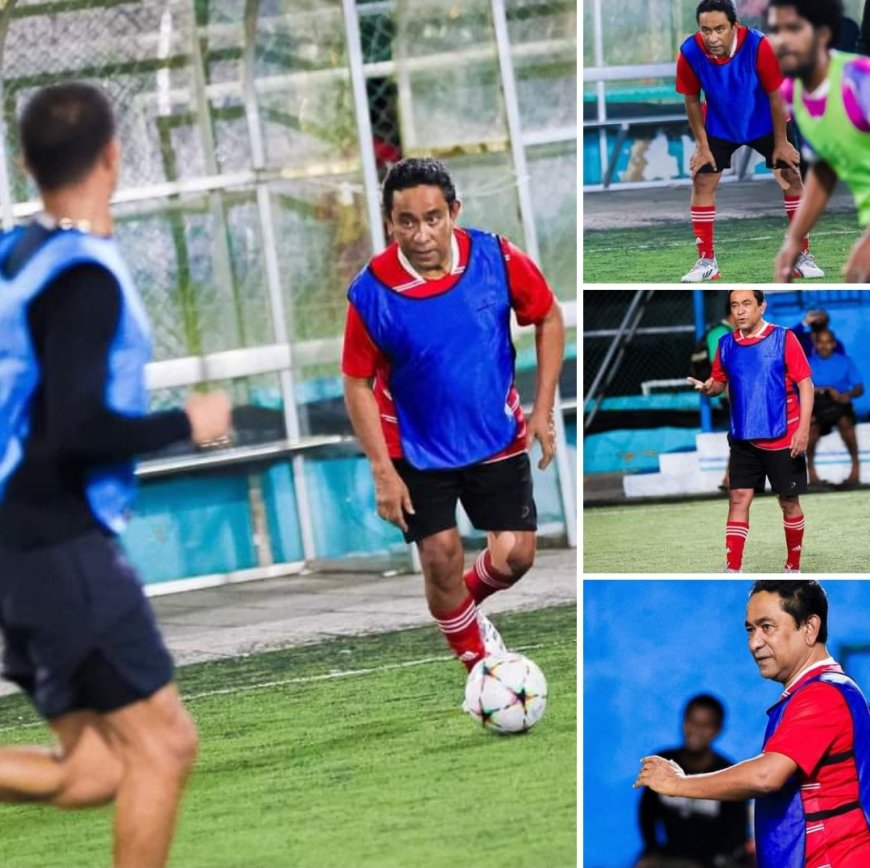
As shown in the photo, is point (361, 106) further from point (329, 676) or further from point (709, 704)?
point (709, 704)

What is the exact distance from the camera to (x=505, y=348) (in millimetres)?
5500

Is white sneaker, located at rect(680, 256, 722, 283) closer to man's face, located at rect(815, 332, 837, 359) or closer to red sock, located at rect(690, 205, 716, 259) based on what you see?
red sock, located at rect(690, 205, 716, 259)

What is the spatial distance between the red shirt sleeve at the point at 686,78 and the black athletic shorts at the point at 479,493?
1967 millimetres

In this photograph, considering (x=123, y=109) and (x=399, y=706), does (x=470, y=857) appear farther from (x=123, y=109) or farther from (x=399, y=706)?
(x=123, y=109)

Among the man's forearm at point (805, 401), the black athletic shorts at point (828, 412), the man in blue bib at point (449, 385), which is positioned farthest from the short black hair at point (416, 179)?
the black athletic shorts at point (828, 412)

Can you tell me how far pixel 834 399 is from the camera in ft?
29.0

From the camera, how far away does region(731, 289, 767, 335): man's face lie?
21.6ft

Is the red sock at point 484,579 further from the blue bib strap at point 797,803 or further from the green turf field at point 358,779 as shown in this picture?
the blue bib strap at point 797,803

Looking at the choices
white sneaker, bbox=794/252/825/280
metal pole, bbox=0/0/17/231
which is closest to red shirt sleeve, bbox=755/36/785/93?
white sneaker, bbox=794/252/825/280

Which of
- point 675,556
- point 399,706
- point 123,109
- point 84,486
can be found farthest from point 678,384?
point 84,486

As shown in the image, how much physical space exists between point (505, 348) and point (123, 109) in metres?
4.57

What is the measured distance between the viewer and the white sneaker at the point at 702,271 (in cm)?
706

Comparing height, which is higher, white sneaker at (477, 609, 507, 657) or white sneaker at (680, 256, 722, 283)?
white sneaker at (680, 256, 722, 283)

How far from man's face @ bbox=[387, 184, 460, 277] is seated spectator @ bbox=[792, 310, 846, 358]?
11.3 ft
